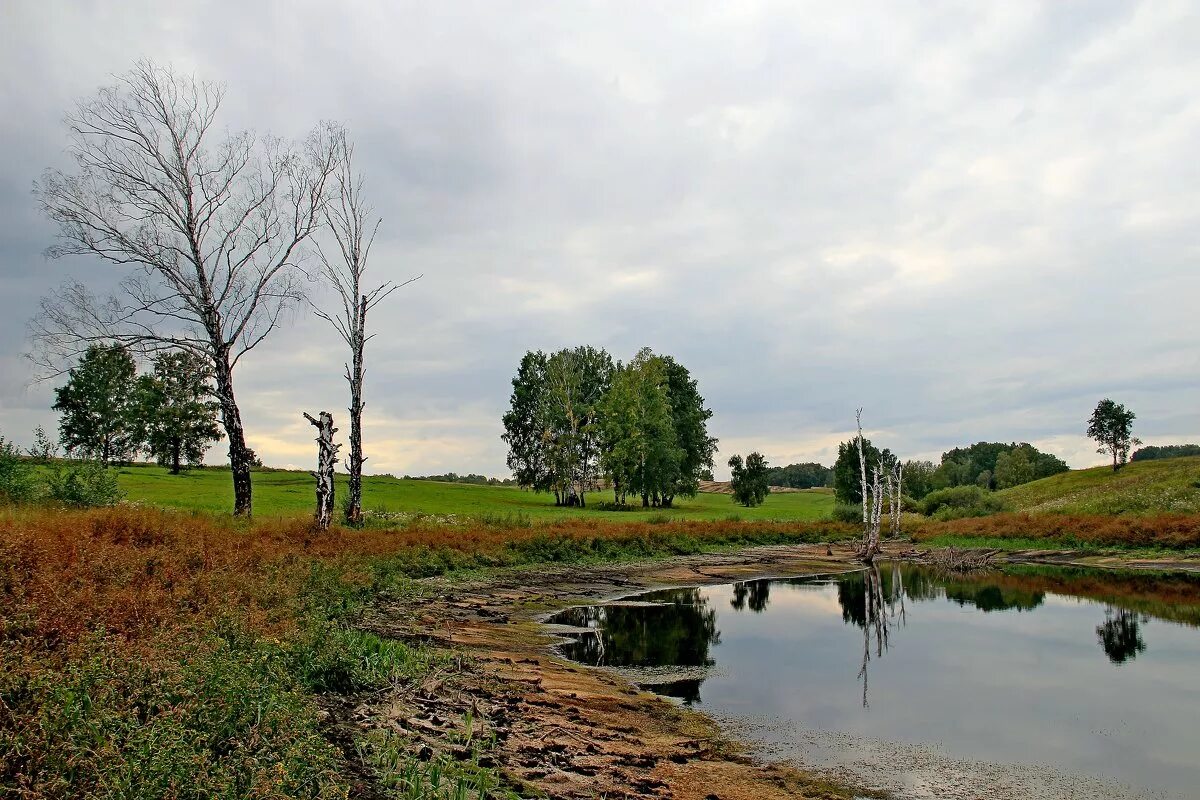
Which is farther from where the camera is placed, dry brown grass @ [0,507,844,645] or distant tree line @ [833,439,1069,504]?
distant tree line @ [833,439,1069,504]

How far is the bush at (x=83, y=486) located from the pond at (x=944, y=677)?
13463mm

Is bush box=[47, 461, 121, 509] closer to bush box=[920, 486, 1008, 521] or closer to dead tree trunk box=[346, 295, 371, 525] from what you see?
dead tree trunk box=[346, 295, 371, 525]

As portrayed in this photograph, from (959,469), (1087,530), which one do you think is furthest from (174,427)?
(959,469)

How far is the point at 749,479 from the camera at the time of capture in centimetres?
7888

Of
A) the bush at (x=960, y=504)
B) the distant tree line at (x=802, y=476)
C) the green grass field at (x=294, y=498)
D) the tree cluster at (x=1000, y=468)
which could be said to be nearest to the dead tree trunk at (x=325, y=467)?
the green grass field at (x=294, y=498)

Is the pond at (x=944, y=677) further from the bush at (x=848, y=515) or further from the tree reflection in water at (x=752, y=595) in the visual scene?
the bush at (x=848, y=515)

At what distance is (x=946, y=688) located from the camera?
14.1m

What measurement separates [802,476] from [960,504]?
10428 centimetres

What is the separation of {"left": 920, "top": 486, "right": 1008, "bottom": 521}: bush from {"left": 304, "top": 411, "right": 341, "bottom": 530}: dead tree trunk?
1982 inches

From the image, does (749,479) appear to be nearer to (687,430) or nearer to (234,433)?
(687,430)

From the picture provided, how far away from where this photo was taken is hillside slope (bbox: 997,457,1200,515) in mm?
48500

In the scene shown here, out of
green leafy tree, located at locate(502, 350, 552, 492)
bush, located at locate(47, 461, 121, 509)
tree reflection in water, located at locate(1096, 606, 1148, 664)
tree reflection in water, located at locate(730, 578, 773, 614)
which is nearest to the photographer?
tree reflection in water, located at locate(1096, 606, 1148, 664)

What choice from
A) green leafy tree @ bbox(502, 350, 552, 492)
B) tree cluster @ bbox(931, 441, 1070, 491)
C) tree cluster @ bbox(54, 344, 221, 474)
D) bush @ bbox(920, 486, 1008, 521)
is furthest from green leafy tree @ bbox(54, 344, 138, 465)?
tree cluster @ bbox(931, 441, 1070, 491)

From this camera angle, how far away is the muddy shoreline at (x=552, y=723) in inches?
301
